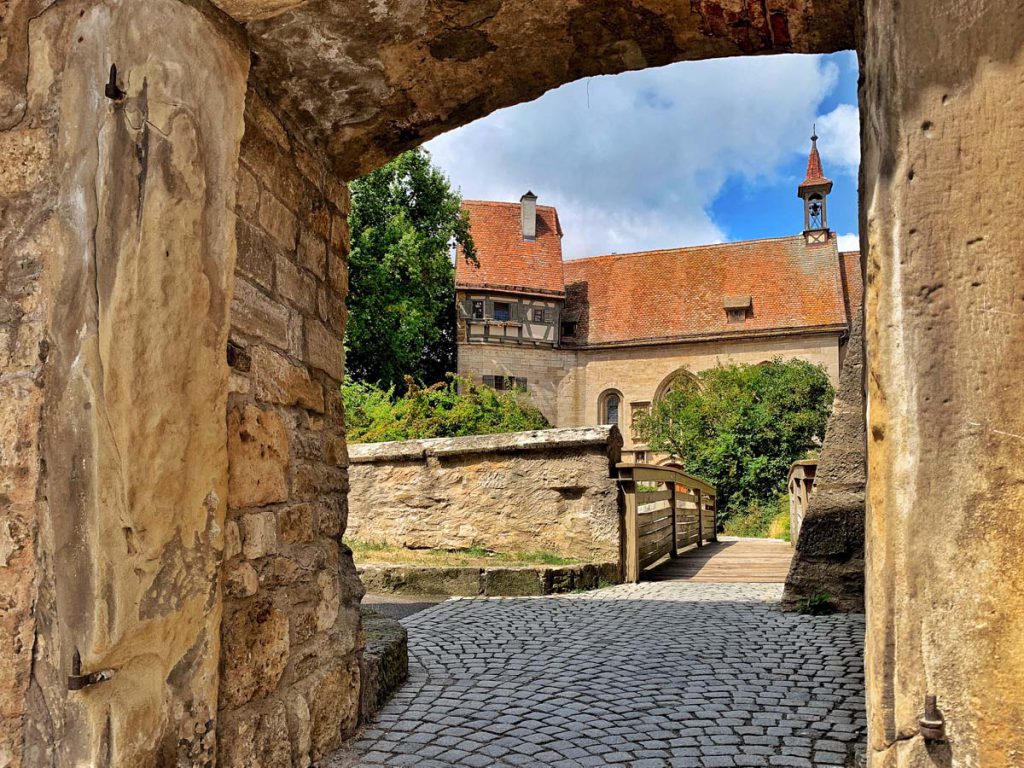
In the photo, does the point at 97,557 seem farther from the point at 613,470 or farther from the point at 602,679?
the point at 613,470

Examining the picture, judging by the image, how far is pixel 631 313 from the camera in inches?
1331

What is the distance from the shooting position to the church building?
101 feet

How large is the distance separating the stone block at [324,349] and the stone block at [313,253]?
212 millimetres

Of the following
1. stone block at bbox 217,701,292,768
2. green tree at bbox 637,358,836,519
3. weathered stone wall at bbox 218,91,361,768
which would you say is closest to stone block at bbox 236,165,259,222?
weathered stone wall at bbox 218,91,361,768

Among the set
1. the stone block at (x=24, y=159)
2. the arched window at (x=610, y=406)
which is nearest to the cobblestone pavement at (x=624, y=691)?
the stone block at (x=24, y=159)

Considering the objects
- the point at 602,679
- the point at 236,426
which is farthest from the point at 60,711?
the point at 602,679

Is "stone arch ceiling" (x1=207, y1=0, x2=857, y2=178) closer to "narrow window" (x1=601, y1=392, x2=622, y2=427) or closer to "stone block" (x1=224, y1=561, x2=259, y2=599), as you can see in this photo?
"stone block" (x1=224, y1=561, x2=259, y2=599)

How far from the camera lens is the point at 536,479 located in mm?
7520

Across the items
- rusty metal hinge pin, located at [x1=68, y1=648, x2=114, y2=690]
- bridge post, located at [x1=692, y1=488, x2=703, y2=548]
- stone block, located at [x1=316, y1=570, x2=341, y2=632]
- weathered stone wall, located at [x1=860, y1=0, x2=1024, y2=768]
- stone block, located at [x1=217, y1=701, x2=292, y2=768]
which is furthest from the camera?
bridge post, located at [x1=692, y1=488, x2=703, y2=548]

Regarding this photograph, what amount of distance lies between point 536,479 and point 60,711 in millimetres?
5779

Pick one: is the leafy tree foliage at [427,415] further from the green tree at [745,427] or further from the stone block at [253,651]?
the green tree at [745,427]

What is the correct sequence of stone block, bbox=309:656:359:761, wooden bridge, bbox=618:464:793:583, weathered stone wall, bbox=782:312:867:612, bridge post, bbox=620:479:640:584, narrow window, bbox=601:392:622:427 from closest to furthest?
stone block, bbox=309:656:359:761 → weathered stone wall, bbox=782:312:867:612 → bridge post, bbox=620:479:640:584 → wooden bridge, bbox=618:464:793:583 → narrow window, bbox=601:392:622:427

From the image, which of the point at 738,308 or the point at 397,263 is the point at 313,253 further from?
the point at 738,308

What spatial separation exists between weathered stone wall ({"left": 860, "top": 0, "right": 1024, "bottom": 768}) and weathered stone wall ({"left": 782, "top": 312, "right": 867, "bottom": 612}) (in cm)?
392
